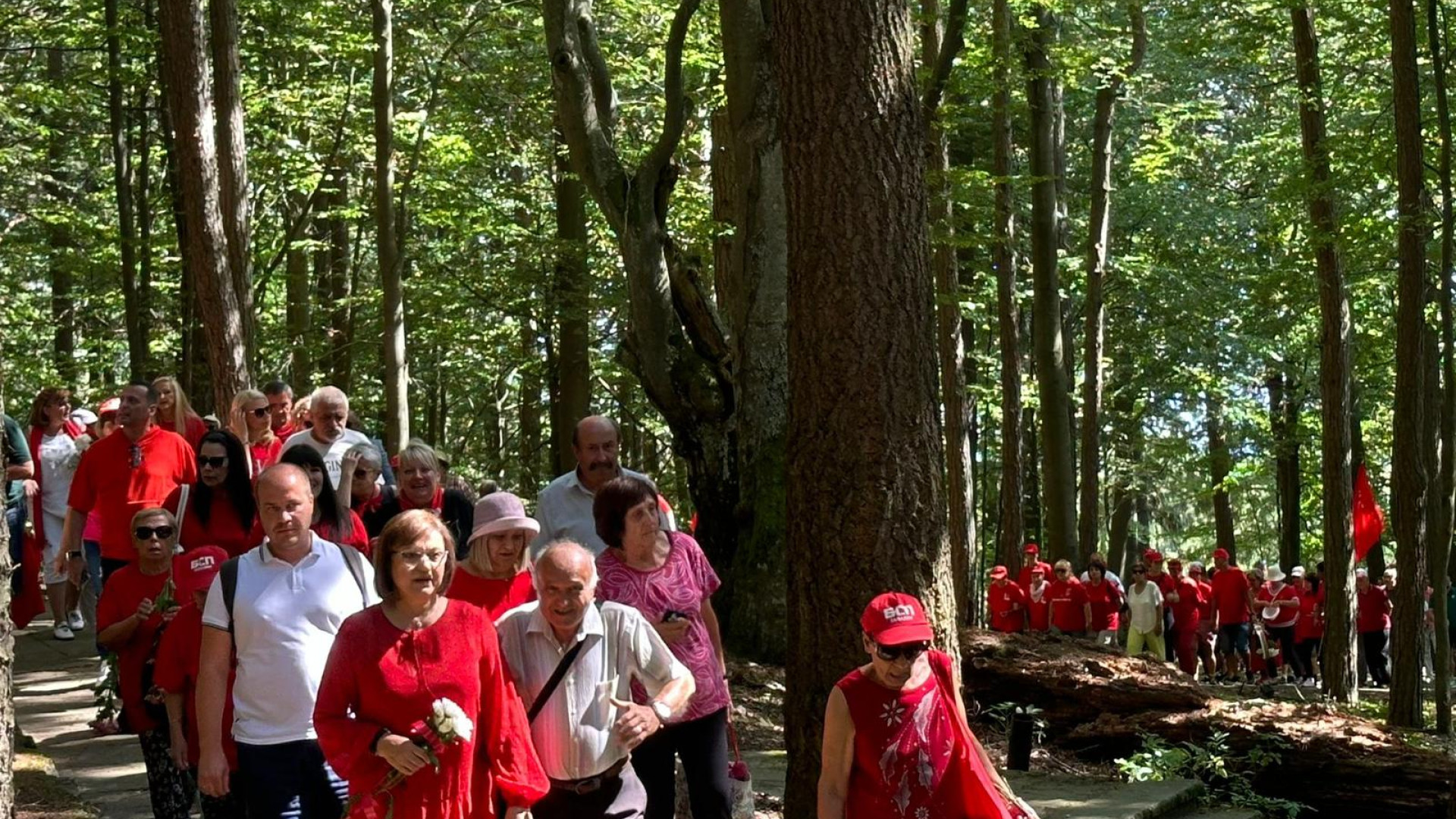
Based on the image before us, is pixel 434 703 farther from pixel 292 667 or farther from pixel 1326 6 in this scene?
pixel 1326 6

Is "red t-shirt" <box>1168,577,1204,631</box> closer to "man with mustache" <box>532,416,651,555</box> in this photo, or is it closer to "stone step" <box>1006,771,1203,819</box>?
"stone step" <box>1006,771,1203,819</box>

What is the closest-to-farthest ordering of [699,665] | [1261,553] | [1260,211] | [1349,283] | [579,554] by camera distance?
[579,554] < [699,665] < [1349,283] < [1260,211] < [1261,553]

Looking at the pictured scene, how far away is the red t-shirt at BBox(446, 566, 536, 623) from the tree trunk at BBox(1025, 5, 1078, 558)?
Result: 18.3m

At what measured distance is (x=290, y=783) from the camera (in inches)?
218

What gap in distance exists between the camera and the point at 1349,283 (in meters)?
28.9

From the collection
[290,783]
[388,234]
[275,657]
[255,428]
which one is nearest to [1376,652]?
[388,234]

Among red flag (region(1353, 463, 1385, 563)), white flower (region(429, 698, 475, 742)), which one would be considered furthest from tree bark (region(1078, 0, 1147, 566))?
white flower (region(429, 698, 475, 742))

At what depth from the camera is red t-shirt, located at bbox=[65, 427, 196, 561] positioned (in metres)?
10.3

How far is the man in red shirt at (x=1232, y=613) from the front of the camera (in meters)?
24.7

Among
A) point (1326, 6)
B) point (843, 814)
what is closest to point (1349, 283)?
point (1326, 6)

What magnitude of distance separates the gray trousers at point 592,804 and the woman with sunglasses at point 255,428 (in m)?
5.08

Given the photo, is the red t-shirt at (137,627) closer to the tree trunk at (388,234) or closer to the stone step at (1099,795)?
the stone step at (1099,795)

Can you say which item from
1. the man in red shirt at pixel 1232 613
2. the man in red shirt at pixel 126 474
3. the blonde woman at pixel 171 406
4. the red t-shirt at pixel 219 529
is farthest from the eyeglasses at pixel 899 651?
the man in red shirt at pixel 1232 613

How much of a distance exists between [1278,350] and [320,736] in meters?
32.3
